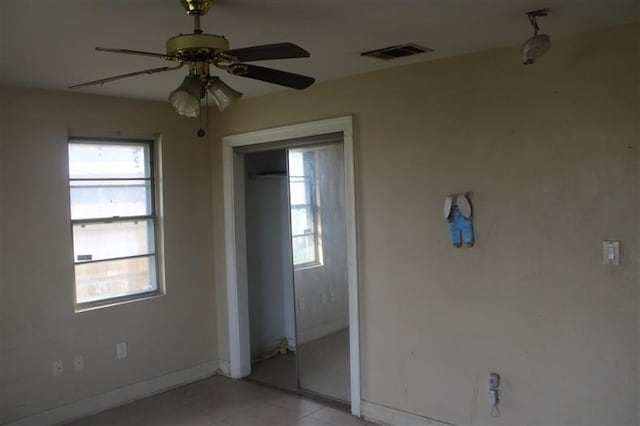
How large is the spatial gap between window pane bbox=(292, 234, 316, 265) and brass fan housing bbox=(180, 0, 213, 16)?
2379 mm

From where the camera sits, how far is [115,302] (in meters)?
4.29

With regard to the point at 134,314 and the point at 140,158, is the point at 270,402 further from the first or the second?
the point at 140,158

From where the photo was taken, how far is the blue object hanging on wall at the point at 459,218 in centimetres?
325

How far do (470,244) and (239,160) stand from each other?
2.32 meters

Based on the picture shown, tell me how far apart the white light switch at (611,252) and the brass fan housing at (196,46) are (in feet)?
7.11

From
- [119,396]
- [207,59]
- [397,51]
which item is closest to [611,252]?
[397,51]

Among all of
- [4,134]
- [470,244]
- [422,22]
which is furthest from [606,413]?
[4,134]

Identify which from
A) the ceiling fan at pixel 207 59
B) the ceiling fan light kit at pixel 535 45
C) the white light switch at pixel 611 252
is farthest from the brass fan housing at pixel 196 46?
the white light switch at pixel 611 252

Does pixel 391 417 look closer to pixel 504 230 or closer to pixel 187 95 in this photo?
pixel 504 230

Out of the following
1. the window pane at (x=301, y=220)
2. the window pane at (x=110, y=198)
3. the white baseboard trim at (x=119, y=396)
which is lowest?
the white baseboard trim at (x=119, y=396)

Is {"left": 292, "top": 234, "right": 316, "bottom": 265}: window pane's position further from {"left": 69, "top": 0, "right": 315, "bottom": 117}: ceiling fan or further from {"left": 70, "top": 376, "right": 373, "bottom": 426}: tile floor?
{"left": 69, "top": 0, "right": 315, "bottom": 117}: ceiling fan

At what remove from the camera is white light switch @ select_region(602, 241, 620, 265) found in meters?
2.76

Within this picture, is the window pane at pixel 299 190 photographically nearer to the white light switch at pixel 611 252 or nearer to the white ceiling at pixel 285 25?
the white ceiling at pixel 285 25

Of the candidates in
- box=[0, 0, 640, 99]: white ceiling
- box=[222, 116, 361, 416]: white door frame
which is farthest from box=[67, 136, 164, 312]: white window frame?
box=[0, 0, 640, 99]: white ceiling
